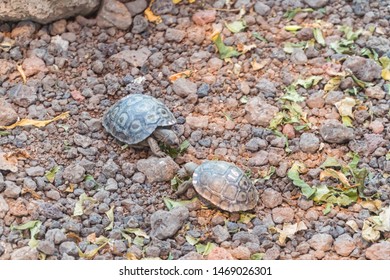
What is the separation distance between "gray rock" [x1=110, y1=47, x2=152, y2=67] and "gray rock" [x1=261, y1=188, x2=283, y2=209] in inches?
53.8

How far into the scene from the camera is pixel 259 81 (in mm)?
5578

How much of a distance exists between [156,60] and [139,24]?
364 mm

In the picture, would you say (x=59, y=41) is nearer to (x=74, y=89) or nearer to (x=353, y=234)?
(x=74, y=89)

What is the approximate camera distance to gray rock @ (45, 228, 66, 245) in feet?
14.9

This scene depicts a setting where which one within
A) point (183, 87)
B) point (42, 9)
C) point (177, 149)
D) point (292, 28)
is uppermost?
point (42, 9)

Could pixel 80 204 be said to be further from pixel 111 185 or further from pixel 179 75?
pixel 179 75

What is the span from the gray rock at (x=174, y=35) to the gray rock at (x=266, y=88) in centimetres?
68

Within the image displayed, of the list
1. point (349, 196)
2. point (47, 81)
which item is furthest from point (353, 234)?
point (47, 81)

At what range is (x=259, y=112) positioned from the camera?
5.33 metres

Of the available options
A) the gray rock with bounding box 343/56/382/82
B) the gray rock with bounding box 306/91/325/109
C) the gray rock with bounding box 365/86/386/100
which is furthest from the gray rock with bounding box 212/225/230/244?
the gray rock with bounding box 343/56/382/82

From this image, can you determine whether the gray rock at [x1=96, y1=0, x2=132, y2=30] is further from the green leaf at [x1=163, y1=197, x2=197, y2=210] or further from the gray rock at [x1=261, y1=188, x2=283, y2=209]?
the gray rock at [x1=261, y1=188, x2=283, y2=209]

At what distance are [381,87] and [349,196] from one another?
955 mm

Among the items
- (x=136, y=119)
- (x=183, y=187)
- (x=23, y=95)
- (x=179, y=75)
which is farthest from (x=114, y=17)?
(x=183, y=187)

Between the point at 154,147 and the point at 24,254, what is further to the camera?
the point at 154,147
